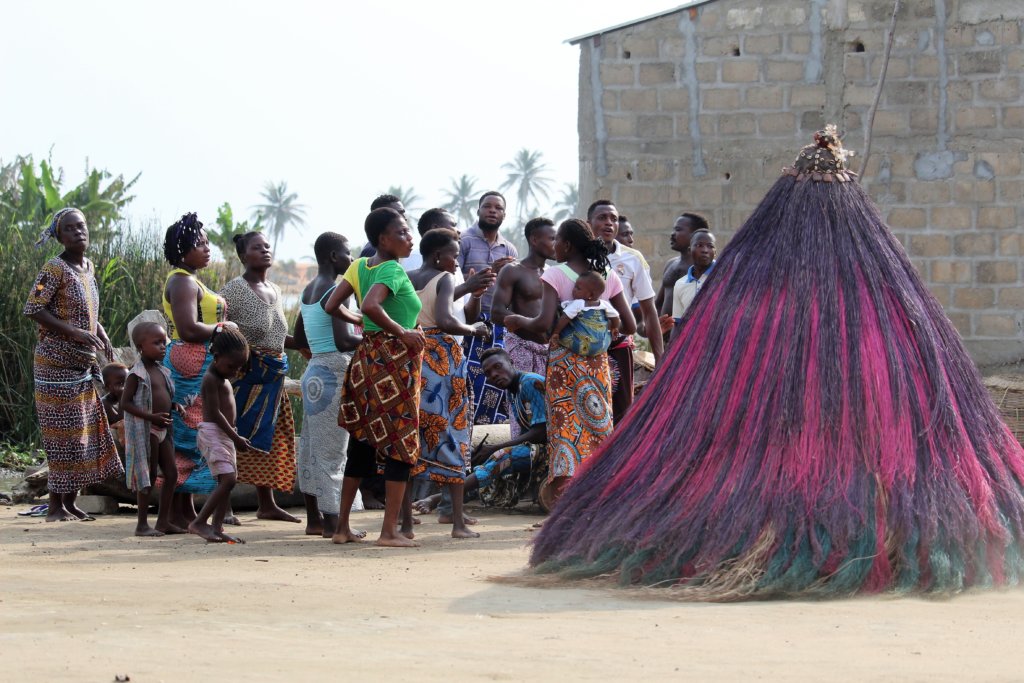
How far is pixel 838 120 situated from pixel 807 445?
8.38m

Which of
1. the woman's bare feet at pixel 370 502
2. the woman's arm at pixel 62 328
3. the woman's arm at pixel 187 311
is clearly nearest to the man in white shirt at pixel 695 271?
the woman's bare feet at pixel 370 502

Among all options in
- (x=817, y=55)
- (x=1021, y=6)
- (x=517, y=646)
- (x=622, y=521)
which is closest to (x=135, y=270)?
(x=817, y=55)

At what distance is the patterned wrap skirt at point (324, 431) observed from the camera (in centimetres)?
761

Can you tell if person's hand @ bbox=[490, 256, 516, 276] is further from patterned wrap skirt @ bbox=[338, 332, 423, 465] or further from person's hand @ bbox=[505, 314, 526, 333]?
patterned wrap skirt @ bbox=[338, 332, 423, 465]

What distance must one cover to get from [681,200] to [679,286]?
4387 mm

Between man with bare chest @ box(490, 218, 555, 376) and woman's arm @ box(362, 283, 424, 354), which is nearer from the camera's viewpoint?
woman's arm @ box(362, 283, 424, 354)

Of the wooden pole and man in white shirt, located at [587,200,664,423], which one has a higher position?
the wooden pole

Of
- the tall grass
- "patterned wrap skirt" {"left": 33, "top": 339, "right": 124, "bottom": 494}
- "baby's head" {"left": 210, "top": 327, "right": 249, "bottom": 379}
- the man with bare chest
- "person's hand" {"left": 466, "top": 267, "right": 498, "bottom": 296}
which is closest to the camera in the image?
"baby's head" {"left": 210, "top": 327, "right": 249, "bottom": 379}

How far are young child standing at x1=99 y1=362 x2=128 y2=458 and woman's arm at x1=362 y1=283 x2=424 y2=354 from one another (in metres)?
2.04

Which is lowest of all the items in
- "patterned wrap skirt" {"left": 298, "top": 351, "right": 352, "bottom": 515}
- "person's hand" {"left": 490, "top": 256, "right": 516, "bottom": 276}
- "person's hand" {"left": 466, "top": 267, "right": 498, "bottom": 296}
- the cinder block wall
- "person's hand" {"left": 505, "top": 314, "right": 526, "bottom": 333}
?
"patterned wrap skirt" {"left": 298, "top": 351, "right": 352, "bottom": 515}

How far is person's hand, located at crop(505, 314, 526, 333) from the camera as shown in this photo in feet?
24.5

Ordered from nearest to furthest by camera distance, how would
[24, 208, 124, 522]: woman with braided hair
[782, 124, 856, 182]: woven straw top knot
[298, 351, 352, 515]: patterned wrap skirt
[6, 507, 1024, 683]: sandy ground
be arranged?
[6, 507, 1024, 683]: sandy ground < [782, 124, 856, 182]: woven straw top knot < [298, 351, 352, 515]: patterned wrap skirt < [24, 208, 124, 522]: woman with braided hair

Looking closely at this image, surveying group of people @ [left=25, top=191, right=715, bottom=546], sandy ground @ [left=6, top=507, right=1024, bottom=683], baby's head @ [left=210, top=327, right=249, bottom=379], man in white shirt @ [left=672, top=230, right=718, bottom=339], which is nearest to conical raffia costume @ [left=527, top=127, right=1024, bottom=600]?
sandy ground @ [left=6, top=507, right=1024, bottom=683]

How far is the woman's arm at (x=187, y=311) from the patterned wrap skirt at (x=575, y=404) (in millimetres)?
1812
